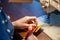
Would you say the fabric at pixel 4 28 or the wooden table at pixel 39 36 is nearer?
the fabric at pixel 4 28

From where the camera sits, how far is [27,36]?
82cm

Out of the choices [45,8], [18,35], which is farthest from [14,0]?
[18,35]

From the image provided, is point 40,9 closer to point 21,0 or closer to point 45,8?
point 45,8

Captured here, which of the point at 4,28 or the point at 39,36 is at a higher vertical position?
the point at 4,28

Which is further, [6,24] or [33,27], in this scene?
[33,27]

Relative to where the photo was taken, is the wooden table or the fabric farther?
the wooden table

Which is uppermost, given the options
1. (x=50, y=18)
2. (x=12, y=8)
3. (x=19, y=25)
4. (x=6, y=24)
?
(x=6, y=24)

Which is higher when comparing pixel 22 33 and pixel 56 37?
→ pixel 22 33

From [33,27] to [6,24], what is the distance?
199mm

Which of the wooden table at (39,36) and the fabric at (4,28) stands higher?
the fabric at (4,28)

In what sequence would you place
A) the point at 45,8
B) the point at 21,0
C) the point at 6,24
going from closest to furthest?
the point at 6,24, the point at 21,0, the point at 45,8

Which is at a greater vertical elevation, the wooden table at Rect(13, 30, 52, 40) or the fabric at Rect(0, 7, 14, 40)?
the fabric at Rect(0, 7, 14, 40)

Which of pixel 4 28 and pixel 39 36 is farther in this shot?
pixel 39 36

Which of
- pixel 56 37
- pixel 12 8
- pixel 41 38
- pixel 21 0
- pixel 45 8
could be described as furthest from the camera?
pixel 45 8
